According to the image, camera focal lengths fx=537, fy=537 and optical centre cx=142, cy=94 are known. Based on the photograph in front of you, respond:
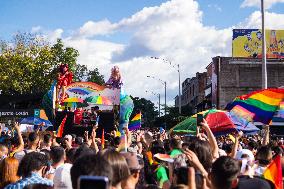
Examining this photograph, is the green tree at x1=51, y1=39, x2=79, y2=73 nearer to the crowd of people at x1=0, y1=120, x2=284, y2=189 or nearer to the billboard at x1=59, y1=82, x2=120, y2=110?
the billboard at x1=59, y1=82, x2=120, y2=110

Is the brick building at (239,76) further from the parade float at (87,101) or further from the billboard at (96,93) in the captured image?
the parade float at (87,101)

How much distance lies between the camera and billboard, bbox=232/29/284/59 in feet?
204

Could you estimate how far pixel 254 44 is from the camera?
2456 inches

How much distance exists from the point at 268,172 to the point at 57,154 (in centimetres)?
256

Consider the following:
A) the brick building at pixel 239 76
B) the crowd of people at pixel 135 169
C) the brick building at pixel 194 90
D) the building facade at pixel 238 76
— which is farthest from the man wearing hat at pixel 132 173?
the brick building at pixel 194 90

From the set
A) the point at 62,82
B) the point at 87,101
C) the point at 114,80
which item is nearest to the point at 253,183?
the point at 114,80

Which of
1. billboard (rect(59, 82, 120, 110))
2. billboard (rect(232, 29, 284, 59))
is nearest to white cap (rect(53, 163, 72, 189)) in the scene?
billboard (rect(59, 82, 120, 110))

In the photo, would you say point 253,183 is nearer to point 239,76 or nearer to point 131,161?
point 131,161

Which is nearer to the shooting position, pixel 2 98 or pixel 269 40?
pixel 2 98

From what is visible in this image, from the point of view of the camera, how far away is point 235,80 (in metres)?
60.7

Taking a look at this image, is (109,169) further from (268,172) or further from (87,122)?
(87,122)

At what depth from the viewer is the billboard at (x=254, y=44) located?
6206cm

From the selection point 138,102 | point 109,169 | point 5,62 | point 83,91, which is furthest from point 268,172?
A: point 138,102

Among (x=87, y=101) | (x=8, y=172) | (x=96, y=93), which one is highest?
(x=96, y=93)
